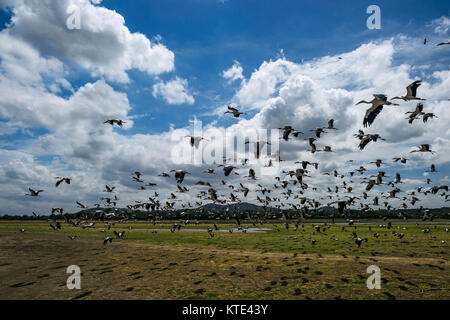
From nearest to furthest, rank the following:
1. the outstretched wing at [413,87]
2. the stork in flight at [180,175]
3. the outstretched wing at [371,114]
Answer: the outstretched wing at [371,114] → the outstretched wing at [413,87] → the stork in flight at [180,175]

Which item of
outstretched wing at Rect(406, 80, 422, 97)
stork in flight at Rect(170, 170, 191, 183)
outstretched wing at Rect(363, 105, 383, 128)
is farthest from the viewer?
stork in flight at Rect(170, 170, 191, 183)

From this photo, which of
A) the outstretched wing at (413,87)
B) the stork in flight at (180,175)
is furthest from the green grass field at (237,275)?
the outstretched wing at (413,87)

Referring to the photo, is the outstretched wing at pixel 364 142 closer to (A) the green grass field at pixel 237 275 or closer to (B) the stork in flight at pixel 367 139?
(B) the stork in flight at pixel 367 139

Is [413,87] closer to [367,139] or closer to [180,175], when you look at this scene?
[367,139]

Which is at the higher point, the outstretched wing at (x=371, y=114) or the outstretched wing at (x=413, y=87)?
the outstretched wing at (x=413, y=87)

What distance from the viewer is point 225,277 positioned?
21016 mm

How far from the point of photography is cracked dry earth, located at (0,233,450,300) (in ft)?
55.7

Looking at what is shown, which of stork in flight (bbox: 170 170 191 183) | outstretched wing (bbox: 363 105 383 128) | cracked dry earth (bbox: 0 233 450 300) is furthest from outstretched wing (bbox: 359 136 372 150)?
stork in flight (bbox: 170 170 191 183)

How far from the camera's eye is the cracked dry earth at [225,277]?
16984 millimetres

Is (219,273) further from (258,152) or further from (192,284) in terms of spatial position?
(258,152)

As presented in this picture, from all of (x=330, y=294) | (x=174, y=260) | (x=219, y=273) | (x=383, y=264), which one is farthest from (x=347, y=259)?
(x=174, y=260)

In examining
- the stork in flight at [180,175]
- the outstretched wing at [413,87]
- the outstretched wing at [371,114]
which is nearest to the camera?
the outstretched wing at [371,114]

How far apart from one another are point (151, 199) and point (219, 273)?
23021mm

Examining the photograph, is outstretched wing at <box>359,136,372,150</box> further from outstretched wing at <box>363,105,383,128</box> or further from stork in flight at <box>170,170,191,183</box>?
stork in flight at <box>170,170,191,183</box>
